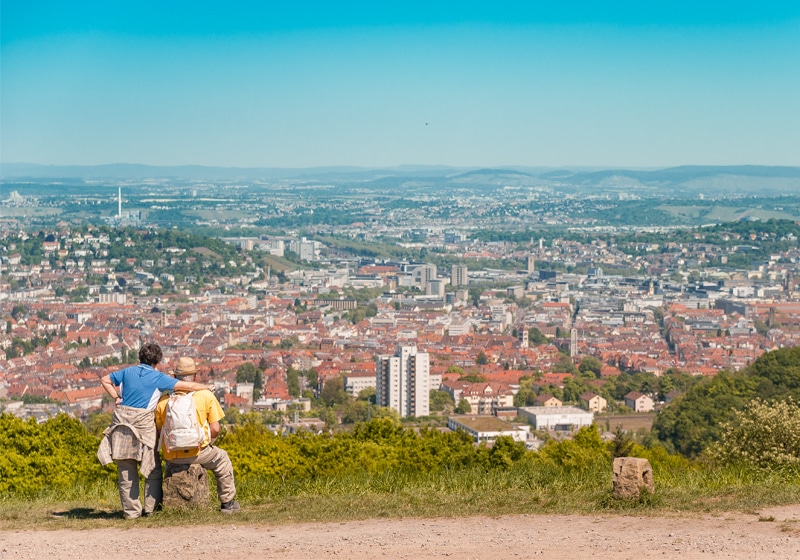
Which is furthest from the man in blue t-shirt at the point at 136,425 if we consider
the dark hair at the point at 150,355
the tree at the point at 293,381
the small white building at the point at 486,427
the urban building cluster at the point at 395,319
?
the tree at the point at 293,381

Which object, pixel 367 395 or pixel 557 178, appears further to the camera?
pixel 557 178

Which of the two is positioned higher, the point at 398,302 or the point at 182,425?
the point at 182,425

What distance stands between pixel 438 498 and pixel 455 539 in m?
0.77

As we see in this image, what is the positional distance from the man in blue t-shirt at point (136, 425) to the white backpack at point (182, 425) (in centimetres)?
8

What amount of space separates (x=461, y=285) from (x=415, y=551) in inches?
2486

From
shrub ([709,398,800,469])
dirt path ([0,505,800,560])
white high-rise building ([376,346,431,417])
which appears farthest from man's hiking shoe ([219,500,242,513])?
white high-rise building ([376,346,431,417])

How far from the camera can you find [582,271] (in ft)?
243

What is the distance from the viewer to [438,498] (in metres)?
4.95

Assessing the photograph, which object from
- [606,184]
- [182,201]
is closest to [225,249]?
[182,201]

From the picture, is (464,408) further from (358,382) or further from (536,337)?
(536,337)

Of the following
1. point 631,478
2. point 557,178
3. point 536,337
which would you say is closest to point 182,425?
point 631,478

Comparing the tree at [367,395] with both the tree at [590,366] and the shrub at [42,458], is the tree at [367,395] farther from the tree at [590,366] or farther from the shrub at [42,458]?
the shrub at [42,458]

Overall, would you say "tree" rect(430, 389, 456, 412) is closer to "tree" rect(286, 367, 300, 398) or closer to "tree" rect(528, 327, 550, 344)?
"tree" rect(286, 367, 300, 398)

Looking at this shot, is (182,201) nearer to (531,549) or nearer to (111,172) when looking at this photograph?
(111,172)
